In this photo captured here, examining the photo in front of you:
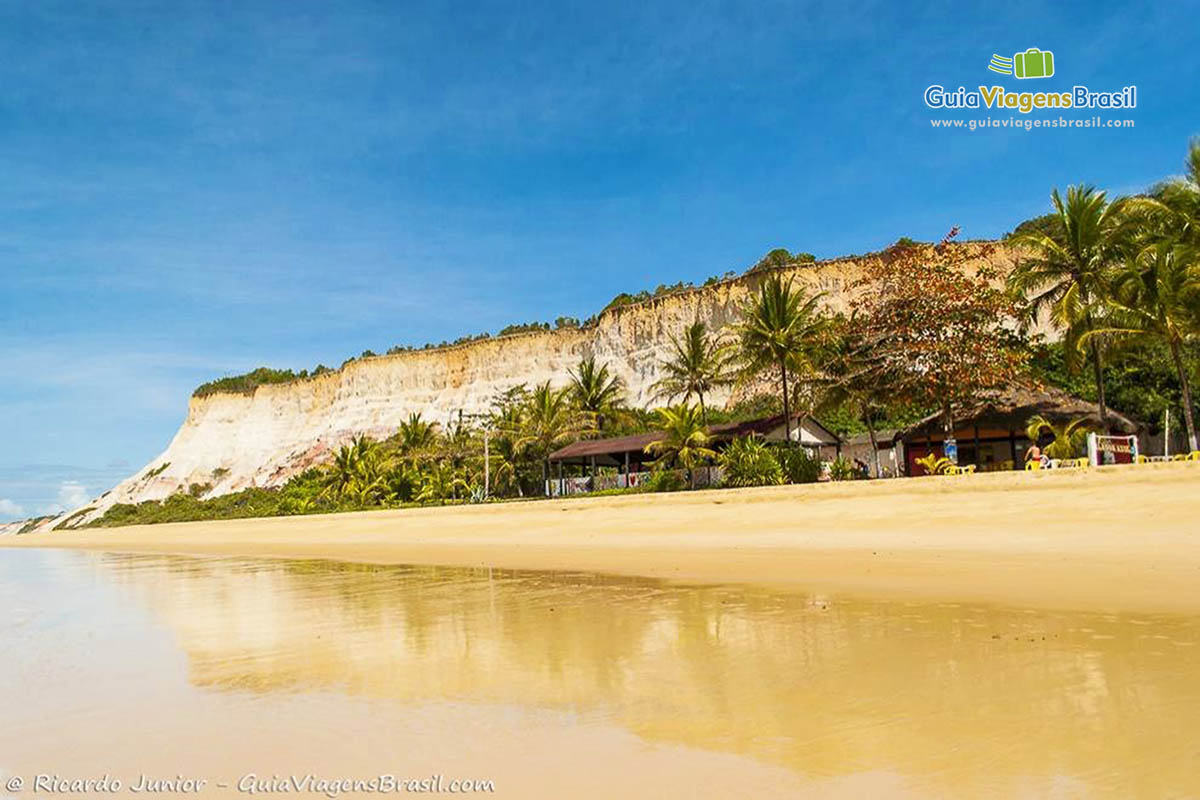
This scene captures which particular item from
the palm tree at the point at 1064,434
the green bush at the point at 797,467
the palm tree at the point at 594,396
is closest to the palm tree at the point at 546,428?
the palm tree at the point at 594,396

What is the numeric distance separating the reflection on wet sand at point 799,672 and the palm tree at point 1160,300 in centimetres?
1806

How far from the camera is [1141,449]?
28.2 meters

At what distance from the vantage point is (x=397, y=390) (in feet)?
232

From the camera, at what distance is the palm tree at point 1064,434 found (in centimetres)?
2233

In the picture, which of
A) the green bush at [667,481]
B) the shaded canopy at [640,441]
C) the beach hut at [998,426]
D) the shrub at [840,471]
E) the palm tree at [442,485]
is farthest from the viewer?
the palm tree at [442,485]

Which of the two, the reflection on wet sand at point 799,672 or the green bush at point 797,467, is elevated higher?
the green bush at point 797,467

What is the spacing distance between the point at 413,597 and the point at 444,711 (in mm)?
6045

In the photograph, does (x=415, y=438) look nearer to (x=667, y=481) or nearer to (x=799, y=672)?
(x=667, y=481)

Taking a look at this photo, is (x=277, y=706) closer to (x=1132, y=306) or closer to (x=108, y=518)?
(x=1132, y=306)

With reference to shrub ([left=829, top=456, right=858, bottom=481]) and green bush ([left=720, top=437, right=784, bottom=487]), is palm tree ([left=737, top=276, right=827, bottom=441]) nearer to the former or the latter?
green bush ([left=720, top=437, right=784, bottom=487])

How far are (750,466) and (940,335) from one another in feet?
23.0

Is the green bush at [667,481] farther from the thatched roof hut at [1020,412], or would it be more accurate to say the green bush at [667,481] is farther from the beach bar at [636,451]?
the thatched roof hut at [1020,412]

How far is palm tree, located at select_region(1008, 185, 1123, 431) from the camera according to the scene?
24.1 meters

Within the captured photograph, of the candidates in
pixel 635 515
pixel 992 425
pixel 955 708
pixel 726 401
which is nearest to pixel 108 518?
pixel 726 401
